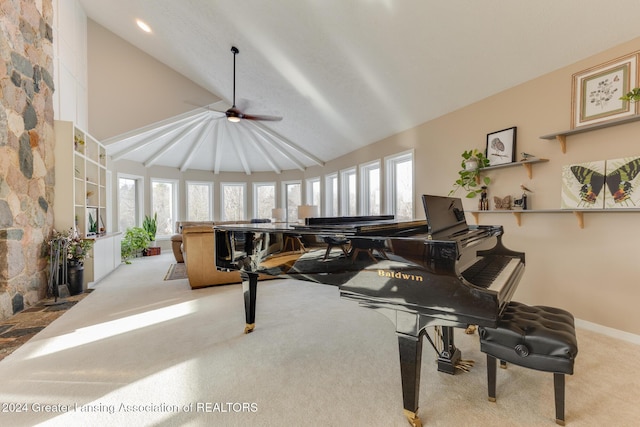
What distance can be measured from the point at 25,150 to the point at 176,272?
2.92 meters

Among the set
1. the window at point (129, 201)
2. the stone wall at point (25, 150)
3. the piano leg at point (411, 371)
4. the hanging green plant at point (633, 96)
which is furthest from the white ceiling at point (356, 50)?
the piano leg at point (411, 371)

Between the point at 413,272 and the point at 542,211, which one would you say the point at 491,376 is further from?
the point at 542,211

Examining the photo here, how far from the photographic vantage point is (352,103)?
4.68 metres

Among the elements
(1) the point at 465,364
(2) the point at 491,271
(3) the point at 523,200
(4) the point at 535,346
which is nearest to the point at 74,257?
(1) the point at 465,364

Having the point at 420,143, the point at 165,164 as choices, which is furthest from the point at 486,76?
the point at 165,164

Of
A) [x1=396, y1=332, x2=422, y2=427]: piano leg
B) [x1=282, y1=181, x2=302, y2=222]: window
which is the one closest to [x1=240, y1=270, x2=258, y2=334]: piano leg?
[x1=396, y1=332, x2=422, y2=427]: piano leg

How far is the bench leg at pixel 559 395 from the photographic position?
1.37 meters

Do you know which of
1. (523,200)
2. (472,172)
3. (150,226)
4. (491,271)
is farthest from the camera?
(150,226)

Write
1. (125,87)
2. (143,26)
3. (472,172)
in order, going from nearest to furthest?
(472,172) → (143,26) → (125,87)

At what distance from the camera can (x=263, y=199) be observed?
31.3 feet

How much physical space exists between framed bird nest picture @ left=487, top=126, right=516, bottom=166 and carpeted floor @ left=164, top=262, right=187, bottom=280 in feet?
17.0

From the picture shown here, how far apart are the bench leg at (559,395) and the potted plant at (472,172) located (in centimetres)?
238

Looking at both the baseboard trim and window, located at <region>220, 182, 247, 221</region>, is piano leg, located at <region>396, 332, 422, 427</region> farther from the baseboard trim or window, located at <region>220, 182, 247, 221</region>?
window, located at <region>220, 182, 247, 221</region>

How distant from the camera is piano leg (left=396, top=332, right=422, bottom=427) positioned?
136 centimetres
